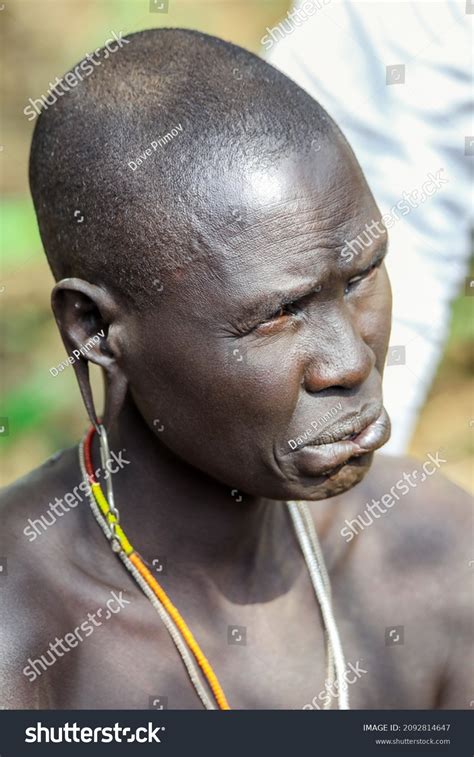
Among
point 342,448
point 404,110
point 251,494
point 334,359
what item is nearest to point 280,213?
point 334,359

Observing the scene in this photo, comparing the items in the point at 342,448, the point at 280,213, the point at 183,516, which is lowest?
the point at 183,516

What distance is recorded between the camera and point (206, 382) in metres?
2.44

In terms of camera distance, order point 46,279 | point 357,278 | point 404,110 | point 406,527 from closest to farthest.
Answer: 1. point 357,278
2. point 406,527
3. point 404,110
4. point 46,279

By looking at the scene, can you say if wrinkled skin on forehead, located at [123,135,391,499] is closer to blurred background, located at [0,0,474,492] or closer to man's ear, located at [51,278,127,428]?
man's ear, located at [51,278,127,428]

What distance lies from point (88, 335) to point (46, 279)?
13.1ft

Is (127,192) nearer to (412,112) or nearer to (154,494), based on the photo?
(154,494)

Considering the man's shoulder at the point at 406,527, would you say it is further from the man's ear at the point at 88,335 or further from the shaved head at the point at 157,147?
the shaved head at the point at 157,147

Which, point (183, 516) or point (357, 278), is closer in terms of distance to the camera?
point (357, 278)

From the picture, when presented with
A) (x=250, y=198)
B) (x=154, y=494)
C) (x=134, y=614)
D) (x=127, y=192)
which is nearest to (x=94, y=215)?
(x=127, y=192)

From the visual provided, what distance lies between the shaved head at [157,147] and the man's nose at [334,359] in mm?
268

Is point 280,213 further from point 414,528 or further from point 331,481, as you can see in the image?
point 414,528

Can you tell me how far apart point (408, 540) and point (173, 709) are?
715 mm

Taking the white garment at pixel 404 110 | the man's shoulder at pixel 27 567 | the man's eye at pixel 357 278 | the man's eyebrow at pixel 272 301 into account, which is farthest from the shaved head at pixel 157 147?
the white garment at pixel 404 110

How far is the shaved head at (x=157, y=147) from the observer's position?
2.38m
